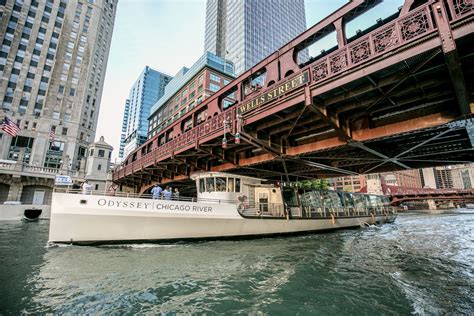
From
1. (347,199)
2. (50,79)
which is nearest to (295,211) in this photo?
(347,199)

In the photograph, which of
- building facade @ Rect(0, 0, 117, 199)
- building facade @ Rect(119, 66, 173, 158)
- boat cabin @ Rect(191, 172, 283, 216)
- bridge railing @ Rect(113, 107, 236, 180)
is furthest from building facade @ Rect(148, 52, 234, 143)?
building facade @ Rect(119, 66, 173, 158)

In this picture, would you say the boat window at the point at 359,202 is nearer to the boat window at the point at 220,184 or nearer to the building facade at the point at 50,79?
the boat window at the point at 220,184

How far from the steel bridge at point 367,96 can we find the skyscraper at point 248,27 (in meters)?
67.7

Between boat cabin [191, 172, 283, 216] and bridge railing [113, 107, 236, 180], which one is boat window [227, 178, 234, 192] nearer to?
boat cabin [191, 172, 283, 216]

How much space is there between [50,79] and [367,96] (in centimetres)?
6992

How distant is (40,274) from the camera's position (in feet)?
20.6

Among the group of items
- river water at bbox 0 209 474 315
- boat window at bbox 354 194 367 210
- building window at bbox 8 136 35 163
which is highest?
building window at bbox 8 136 35 163

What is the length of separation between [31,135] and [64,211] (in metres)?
52.8

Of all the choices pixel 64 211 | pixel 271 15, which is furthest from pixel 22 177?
pixel 271 15

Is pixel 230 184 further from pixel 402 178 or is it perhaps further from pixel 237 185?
pixel 402 178

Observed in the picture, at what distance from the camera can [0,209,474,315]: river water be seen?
14.8 feet

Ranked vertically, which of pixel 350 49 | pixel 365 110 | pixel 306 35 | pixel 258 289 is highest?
pixel 306 35

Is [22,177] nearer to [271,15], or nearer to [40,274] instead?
[40,274]

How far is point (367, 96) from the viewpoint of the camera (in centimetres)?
877
